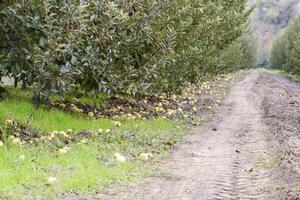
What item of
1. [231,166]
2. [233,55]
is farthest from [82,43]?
[233,55]

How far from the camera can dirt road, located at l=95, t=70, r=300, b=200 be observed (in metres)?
6.83

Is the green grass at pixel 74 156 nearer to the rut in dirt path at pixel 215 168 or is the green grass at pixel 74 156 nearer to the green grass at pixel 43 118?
the green grass at pixel 43 118

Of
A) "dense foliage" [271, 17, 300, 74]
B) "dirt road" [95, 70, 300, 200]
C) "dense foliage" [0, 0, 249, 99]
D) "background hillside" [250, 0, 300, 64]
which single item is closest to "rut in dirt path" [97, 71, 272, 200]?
"dirt road" [95, 70, 300, 200]

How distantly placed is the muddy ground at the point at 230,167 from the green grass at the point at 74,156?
1.24 feet

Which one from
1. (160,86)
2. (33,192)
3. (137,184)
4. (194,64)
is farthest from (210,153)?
(194,64)

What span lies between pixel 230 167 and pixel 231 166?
0.09 meters

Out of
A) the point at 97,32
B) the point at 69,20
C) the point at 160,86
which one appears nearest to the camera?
the point at 69,20

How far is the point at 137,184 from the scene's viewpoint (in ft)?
23.7

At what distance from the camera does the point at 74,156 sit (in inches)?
320

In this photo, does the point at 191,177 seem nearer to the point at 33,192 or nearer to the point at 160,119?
the point at 33,192

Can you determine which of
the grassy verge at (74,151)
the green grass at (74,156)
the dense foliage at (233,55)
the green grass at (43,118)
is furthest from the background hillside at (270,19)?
the green grass at (43,118)

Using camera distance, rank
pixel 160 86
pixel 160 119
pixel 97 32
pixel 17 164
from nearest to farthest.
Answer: pixel 17 164 → pixel 97 32 → pixel 160 119 → pixel 160 86

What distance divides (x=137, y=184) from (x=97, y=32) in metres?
4.64

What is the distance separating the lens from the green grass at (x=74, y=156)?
6.51 meters
